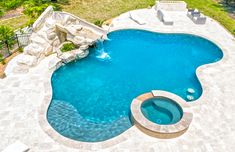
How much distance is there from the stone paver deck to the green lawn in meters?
10.9

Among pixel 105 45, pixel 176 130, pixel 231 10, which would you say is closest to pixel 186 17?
pixel 231 10

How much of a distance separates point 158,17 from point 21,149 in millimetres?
26999

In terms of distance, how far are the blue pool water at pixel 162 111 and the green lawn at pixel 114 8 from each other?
1763 cm

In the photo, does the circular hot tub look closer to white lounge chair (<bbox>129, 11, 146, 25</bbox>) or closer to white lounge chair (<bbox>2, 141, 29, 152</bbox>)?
white lounge chair (<bbox>2, 141, 29, 152</bbox>)

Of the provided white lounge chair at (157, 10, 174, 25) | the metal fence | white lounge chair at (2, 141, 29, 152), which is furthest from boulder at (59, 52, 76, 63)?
white lounge chair at (157, 10, 174, 25)

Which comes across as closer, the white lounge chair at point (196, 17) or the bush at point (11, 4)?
the white lounge chair at point (196, 17)

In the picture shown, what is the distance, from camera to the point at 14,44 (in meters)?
26.9

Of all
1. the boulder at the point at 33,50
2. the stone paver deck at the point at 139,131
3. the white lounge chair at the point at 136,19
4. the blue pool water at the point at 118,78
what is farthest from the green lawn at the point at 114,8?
the stone paver deck at the point at 139,131

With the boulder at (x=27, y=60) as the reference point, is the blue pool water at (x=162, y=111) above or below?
below

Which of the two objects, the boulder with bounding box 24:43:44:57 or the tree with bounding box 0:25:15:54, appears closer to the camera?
the boulder with bounding box 24:43:44:57

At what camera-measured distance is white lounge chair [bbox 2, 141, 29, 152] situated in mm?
15500

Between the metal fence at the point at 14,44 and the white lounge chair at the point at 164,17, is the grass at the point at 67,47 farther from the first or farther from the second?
the white lounge chair at the point at 164,17

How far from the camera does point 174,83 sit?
935 inches

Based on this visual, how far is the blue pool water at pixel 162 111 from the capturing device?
19.2 m
